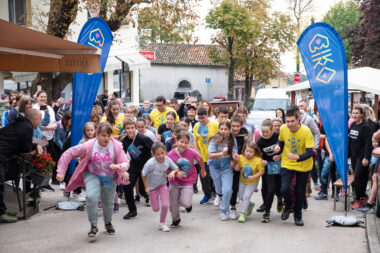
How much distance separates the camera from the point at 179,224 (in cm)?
776

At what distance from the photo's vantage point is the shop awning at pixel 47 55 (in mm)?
6832

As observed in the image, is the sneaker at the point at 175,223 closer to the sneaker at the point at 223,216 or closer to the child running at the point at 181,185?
the child running at the point at 181,185

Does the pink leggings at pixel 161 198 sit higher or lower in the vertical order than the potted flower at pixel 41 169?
lower

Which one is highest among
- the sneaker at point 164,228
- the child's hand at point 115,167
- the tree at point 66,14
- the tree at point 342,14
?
the tree at point 342,14

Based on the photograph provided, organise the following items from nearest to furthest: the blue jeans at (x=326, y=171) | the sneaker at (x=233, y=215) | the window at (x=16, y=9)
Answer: the sneaker at (x=233, y=215) < the blue jeans at (x=326, y=171) < the window at (x=16, y=9)

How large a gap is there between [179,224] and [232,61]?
39263 millimetres

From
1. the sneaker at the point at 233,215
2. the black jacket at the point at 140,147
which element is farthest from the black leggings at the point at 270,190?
the black jacket at the point at 140,147

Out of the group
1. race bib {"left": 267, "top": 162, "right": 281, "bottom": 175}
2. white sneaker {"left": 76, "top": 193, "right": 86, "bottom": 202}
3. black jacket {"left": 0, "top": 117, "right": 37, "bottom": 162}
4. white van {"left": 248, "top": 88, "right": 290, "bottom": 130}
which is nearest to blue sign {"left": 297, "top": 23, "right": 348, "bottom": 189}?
race bib {"left": 267, "top": 162, "right": 281, "bottom": 175}

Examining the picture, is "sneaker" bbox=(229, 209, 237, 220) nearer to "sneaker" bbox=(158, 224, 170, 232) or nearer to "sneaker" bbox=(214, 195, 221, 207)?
"sneaker" bbox=(214, 195, 221, 207)

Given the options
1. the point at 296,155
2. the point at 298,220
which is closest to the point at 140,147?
the point at 296,155

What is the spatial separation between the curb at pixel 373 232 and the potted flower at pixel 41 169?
5.07 metres

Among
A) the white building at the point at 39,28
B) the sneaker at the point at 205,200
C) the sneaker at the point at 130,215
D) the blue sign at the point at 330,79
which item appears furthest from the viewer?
the white building at the point at 39,28

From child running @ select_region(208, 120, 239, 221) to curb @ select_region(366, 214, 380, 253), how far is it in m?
2.20

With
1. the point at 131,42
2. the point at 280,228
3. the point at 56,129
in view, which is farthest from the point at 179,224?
the point at 131,42
